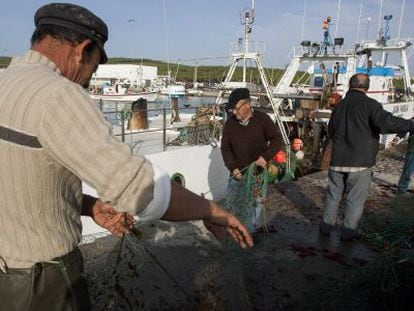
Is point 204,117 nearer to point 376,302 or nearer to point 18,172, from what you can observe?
point 376,302

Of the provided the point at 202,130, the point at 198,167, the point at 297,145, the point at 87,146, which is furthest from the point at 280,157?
the point at 87,146

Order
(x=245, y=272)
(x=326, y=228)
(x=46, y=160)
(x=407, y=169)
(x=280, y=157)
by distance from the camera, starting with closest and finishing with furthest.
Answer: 1. (x=46, y=160)
2. (x=245, y=272)
3. (x=326, y=228)
4. (x=407, y=169)
5. (x=280, y=157)

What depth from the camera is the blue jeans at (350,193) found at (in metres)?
4.88

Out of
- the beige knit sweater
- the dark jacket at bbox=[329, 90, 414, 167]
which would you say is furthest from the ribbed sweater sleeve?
the dark jacket at bbox=[329, 90, 414, 167]

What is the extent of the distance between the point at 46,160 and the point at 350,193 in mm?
4334

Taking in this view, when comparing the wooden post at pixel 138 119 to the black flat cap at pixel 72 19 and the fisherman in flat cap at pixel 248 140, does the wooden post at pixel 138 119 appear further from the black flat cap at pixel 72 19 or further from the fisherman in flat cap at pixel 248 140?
the black flat cap at pixel 72 19

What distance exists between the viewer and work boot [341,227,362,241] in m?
5.00

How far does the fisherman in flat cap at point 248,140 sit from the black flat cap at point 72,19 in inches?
139

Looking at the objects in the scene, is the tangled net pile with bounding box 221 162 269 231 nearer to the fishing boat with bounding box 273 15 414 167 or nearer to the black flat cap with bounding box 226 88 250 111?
the black flat cap with bounding box 226 88 250 111

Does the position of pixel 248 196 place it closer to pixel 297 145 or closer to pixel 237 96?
pixel 237 96

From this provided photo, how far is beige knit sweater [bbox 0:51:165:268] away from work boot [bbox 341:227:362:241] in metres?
4.26

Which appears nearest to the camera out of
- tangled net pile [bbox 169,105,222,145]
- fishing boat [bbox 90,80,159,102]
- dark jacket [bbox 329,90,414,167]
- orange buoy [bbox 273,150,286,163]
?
dark jacket [bbox 329,90,414,167]

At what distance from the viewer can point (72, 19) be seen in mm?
1422

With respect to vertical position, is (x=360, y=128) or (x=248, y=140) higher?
(x=360, y=128)
